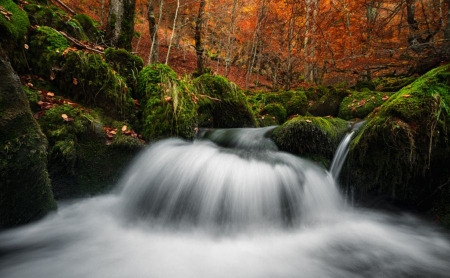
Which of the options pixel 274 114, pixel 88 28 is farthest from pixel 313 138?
pixel 88 28

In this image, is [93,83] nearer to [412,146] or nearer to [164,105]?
[164,105]

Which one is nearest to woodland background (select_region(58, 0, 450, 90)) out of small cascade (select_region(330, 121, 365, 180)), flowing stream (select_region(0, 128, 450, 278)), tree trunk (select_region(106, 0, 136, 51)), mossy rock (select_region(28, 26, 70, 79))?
tree trunk (select_region(106, 0, 136, 51))

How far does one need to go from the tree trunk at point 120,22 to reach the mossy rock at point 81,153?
3637 mm

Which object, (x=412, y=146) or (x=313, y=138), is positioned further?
(x=313, y=138)

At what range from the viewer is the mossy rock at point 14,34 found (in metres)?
3.12

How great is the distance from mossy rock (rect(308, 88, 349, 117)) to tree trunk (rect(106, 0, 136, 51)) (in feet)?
18.2

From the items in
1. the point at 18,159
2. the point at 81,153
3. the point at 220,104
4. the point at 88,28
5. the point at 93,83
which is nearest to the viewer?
the point at 18,159

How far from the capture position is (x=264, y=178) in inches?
136

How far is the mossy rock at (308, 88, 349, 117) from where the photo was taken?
6801 millimetres

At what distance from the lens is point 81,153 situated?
3115mm

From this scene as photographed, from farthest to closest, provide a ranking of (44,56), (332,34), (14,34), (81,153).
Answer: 1. (332,34)
2. (44,56)
3. (14,34)
4. (81,153)

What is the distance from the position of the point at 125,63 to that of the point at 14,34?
158 cm

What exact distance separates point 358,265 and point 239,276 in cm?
115

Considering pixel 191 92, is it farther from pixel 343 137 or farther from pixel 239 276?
pixel 239 276
